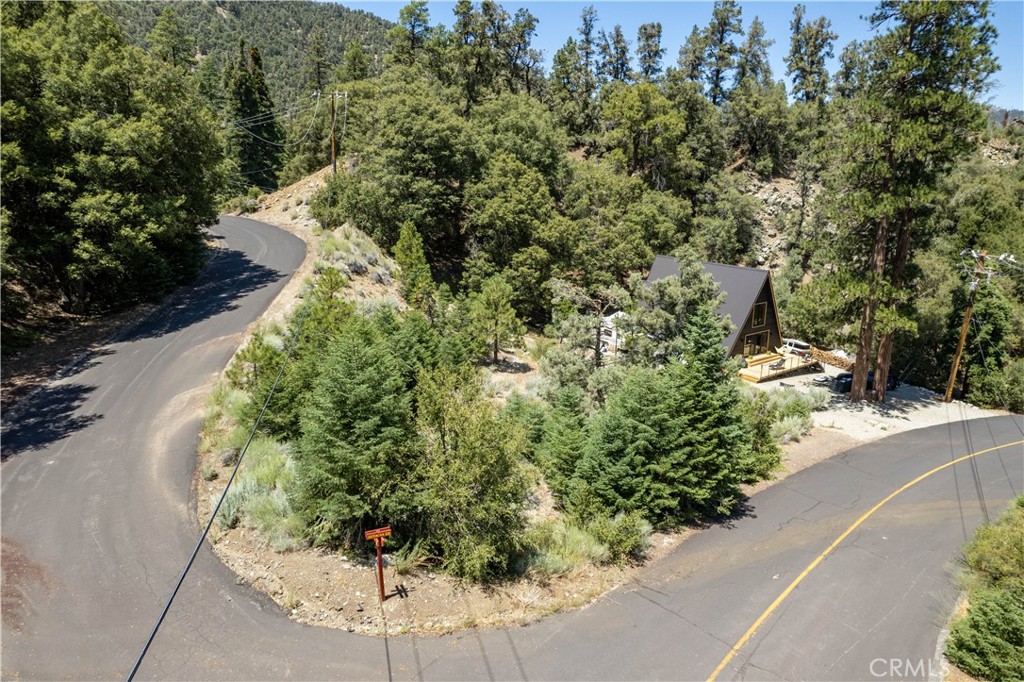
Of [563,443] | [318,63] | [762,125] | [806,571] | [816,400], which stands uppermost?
[318,63]

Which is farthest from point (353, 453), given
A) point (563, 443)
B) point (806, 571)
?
point (806, 571)

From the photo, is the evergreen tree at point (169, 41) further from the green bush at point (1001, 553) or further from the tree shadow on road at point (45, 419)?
the green bush at point (1001, 553)

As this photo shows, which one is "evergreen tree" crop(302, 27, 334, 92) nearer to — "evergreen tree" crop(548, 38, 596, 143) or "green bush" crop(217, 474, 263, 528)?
"evergreen tree" crop(548, 38, 596, 143)

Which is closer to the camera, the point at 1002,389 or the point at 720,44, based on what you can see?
the point at 1002,389

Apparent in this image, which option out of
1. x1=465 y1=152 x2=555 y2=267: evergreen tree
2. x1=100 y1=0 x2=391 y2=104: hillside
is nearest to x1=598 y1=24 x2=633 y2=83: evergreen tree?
x1=465 y1=152 x2=555 y2=267: evergreen tree

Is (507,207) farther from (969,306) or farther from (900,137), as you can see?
(969,306)

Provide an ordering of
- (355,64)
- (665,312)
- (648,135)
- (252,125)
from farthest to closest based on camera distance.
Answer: (355,64)
(252,125)
(648,135)
(665,312)

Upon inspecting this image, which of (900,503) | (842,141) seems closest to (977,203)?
(842,141)
